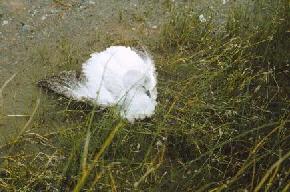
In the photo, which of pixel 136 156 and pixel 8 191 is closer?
pixel 8 191

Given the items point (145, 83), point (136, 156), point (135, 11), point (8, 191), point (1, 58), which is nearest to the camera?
point (8, 191)

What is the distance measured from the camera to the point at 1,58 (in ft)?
11.1

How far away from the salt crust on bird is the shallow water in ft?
0.45

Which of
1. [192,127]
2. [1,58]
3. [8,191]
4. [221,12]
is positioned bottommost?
Answer: [8,191]

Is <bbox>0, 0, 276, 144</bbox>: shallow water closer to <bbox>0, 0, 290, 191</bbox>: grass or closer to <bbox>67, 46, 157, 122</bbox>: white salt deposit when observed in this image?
<bbox>0, 0, 290, 191</bbox>: grass

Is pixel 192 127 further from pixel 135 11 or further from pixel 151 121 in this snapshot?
pixel 135 11

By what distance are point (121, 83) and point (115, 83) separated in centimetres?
4

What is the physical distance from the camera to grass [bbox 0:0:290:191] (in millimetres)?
2625

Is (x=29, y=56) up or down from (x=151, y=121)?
up

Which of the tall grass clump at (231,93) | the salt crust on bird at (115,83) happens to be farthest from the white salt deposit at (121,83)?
the tall grass clump at (231,93)

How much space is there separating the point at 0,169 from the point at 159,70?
4.21 feet

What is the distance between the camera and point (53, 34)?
3.61 meters

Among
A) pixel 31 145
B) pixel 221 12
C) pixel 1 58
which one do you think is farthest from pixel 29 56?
pixel 221 12

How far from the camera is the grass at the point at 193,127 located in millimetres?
2625
